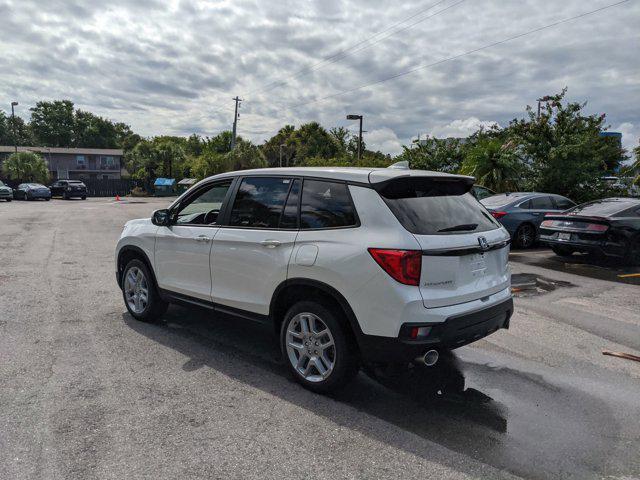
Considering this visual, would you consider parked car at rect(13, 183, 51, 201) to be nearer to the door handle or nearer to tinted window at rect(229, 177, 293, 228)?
tinted window at rect(229, 177, 293, 228)

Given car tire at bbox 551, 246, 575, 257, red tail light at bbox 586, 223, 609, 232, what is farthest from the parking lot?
car tire at bbox 551, 246, 575, 257

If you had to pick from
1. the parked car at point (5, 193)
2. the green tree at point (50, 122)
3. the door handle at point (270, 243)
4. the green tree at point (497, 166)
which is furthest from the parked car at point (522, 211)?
the green tree at point (50, 122)

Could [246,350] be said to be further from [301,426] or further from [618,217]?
[618,217]

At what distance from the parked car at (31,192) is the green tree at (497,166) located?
109 feet

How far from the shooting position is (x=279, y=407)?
11.6 feet

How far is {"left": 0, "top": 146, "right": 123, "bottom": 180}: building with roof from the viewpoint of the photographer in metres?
67.8

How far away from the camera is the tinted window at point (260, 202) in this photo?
4.12 metres

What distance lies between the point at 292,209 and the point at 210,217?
1211 mm

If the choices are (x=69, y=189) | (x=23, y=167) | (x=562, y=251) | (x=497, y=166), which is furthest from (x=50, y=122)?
(x=562, y=251)

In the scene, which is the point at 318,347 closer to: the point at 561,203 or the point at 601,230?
the point at 601,230

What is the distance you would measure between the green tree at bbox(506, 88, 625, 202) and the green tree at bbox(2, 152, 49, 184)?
47.7m

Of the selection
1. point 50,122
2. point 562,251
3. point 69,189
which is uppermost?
point 50,122

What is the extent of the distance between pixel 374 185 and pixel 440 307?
1004mm

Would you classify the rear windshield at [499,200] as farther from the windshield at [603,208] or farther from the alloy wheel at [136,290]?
the alloy wheel at [136,290]
